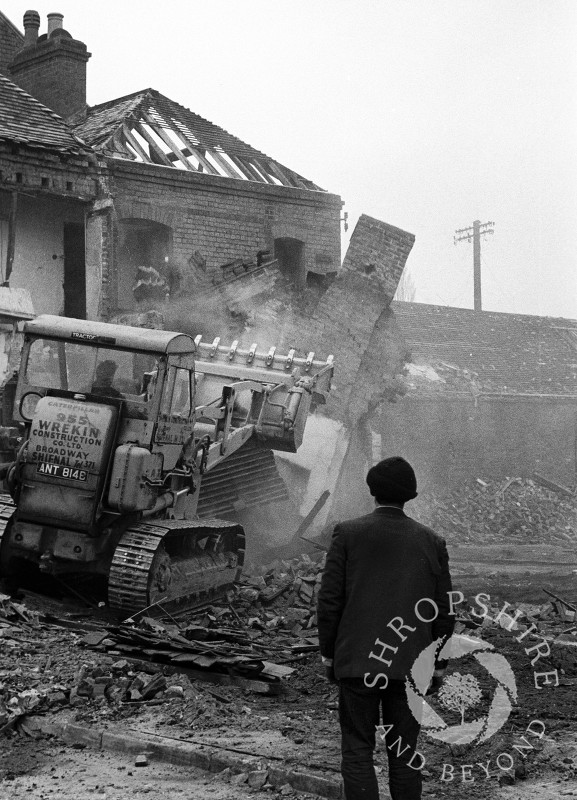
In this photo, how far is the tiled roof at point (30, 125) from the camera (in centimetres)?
1784

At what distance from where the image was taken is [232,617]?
1022cm

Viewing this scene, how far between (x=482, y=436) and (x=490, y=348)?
612cm

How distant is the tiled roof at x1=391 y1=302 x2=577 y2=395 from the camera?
3139cm

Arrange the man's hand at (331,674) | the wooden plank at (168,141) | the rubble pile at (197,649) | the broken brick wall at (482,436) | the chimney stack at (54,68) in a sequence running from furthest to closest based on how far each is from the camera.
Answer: the broken brick wall at (482,436)
the chimney stack at (54,68)
the wooden plank at (168,141)
the rubble pile at (197,649)
the man's hand at (331,674)

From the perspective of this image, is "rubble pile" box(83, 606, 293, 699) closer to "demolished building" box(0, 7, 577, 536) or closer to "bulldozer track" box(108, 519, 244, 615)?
"bulldozer track" box(108, 519, 244, 615)

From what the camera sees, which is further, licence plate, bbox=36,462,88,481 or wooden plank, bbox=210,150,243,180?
wooden plank, bbox=210,150,243,180

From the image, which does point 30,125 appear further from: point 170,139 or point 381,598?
point 381,598

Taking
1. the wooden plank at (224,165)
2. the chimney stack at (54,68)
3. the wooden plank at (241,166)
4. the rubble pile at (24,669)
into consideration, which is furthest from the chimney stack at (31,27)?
the rubble pile at (24,669)

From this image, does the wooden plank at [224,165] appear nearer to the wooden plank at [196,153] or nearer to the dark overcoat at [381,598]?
the wooden plank at [196,153]

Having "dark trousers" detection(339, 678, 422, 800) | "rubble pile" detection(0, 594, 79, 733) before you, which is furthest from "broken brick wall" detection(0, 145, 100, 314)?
"dark trousers" detection(339, 678, 422, 800)

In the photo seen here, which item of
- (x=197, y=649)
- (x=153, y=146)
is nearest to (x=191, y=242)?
(x=153, y=146)

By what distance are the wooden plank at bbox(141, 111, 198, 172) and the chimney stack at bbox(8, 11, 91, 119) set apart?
1.68 meters

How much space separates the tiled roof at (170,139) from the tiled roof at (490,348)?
9.04m

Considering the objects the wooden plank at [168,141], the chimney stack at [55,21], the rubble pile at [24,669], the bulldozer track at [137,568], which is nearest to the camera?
the rubble pile at [24,669]
